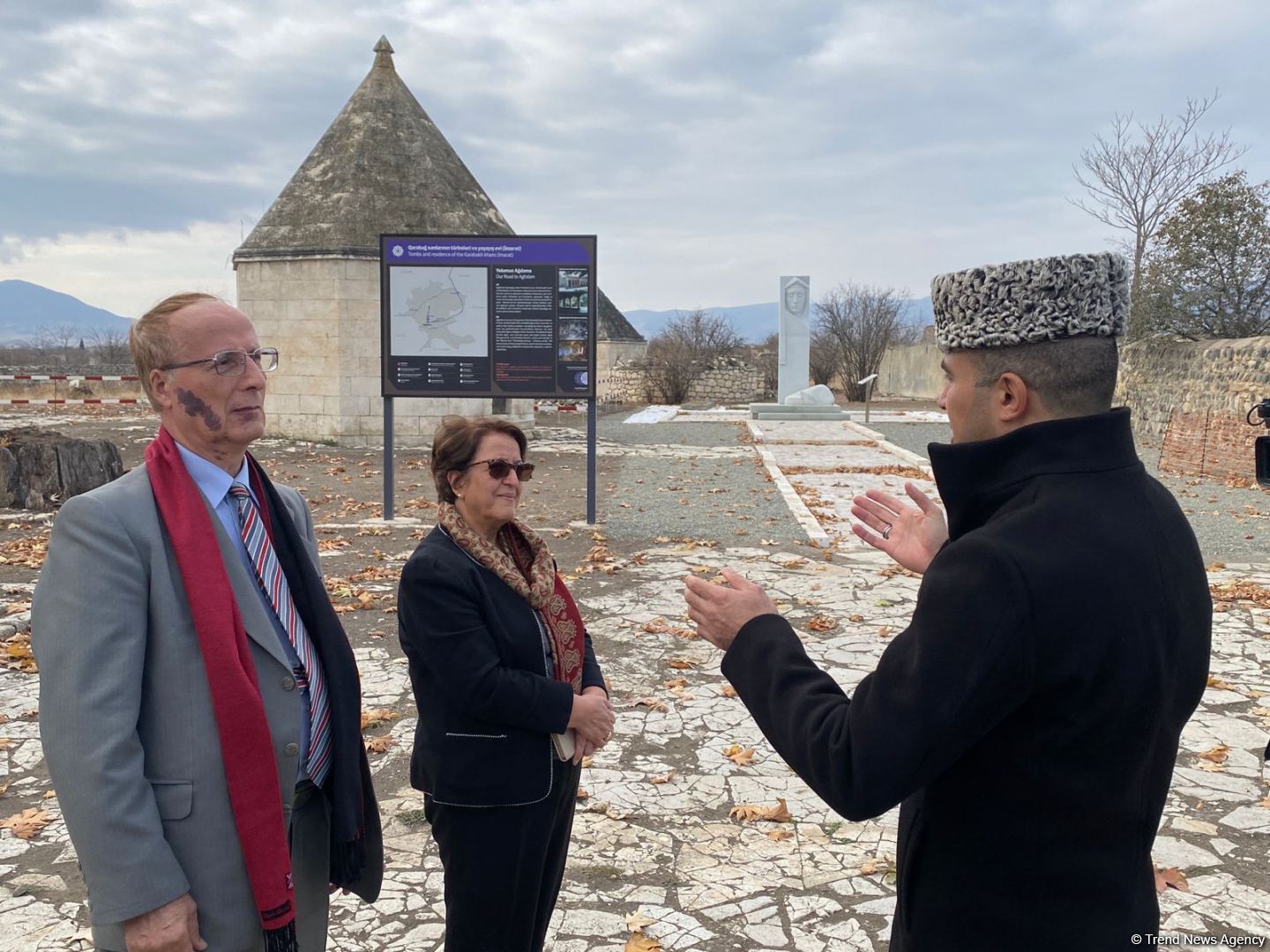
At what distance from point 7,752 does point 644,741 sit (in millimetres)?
3076

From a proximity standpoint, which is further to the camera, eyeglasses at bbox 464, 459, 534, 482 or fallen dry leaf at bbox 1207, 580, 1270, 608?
→ fallen dry leaf at bbox 1207, 580, 1270, 608

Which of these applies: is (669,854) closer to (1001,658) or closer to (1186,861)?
(1186,861)

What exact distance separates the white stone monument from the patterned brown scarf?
92.7 ft

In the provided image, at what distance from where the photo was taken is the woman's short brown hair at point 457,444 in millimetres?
2779

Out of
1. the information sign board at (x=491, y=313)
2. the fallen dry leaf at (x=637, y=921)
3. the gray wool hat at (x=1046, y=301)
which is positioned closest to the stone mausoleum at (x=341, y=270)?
the information sign board at (x=491, y=313)

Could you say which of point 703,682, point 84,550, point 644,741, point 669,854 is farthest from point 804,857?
point 84,550

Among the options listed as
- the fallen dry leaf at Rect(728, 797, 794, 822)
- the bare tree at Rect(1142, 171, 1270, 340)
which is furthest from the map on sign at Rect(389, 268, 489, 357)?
the bare tree at Rect(1142, 171, 1270, 340)

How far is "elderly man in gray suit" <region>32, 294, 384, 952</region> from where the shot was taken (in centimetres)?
182

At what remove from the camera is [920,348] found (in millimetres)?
44406

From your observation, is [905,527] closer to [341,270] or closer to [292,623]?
[292,623]

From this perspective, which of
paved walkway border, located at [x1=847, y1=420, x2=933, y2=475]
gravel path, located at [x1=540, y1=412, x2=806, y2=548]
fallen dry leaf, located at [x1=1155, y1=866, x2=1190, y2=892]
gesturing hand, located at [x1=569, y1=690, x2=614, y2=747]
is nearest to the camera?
gesturing hand, located at [x1=569, y1=690, x2=614, y2=747]

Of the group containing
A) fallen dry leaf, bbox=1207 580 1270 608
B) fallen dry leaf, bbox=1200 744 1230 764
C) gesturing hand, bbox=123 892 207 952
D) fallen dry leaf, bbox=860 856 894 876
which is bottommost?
fallen dry leaf, bbox=860 856 894 876

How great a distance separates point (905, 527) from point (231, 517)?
1.60m

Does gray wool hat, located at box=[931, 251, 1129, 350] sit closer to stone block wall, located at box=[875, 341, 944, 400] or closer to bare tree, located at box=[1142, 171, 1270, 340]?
bare tree, located at box=[1142, 171, 1270, 340]
